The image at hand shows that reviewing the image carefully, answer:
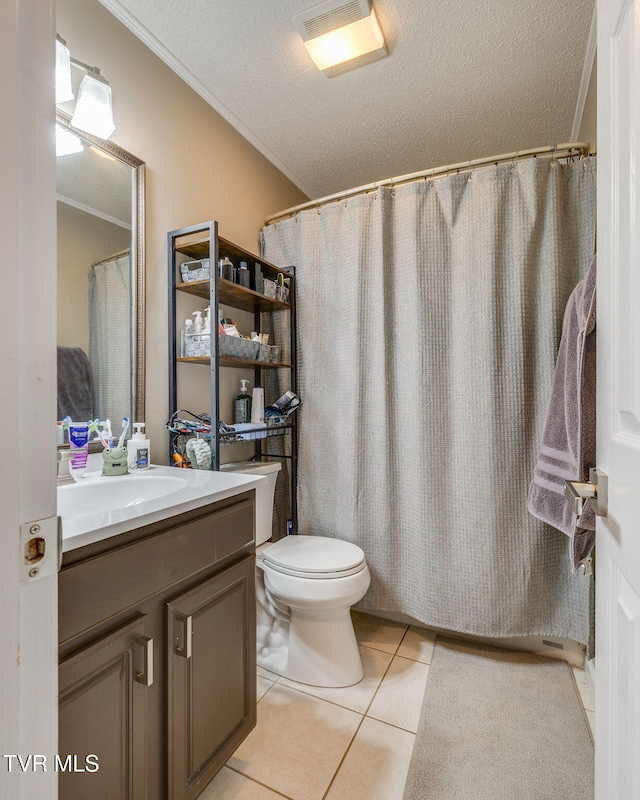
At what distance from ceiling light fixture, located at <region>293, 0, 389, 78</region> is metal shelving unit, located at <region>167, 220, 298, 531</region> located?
2.58 ft

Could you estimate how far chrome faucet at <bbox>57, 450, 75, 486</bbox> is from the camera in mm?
1209

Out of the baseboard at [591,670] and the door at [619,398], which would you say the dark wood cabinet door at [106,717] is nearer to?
the door at [619,398]

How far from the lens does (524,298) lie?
5.18ft

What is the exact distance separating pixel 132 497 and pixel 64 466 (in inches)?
9.4

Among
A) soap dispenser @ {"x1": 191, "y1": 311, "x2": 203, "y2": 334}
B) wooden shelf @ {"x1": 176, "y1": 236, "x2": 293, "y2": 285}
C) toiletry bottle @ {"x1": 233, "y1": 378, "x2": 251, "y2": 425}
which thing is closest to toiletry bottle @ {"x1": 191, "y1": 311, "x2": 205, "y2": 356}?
soap dispenser @ {"x1": 191, "y1": 311, "x2": 203, "y2": 334}

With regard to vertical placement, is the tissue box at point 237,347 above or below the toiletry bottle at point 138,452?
above

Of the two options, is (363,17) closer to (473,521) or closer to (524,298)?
(524,298)

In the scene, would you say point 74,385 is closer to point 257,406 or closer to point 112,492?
point 112,492

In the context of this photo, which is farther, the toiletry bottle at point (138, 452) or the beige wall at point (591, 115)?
the beige wall at point (591, 115)

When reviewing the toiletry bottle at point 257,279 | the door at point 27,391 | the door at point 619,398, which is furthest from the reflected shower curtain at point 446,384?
the door at point 27,391

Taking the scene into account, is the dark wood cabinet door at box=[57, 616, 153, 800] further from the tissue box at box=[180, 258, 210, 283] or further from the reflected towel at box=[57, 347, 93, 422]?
the tissue box at box=[180, 258, 210, 283]

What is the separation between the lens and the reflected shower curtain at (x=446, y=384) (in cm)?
158

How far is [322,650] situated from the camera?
1.52 m

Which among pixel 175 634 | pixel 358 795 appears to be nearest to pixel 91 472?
pixel 175 634
